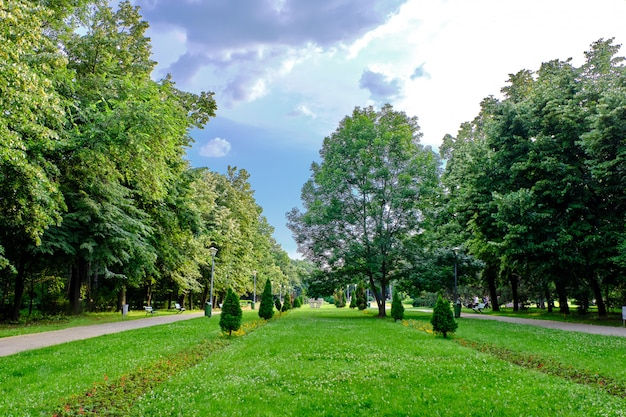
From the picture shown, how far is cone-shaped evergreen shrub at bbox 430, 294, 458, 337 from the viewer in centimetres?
1340

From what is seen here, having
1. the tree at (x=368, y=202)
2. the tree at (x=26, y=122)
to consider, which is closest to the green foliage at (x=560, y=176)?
the tree at (x=368, y=202)

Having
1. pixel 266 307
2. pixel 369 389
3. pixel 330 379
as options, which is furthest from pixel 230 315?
pixel 369 389

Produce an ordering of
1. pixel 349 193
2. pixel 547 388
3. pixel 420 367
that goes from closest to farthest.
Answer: pixel 547 388 < pixel 420 367 < pixel 349 193

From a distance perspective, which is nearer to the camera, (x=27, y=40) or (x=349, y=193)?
(x=27, y=40)

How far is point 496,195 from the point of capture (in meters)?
19.2

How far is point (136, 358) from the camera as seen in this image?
8883mm

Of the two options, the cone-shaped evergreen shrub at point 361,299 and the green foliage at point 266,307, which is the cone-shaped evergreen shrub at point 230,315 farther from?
the cone-shaped evergreen shrub at point 361,299

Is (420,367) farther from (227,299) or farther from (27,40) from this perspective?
(27,40)

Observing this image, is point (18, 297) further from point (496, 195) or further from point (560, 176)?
point (560, 176)

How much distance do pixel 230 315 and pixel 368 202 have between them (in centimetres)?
1442

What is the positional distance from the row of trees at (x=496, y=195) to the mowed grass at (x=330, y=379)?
8920 millimetres

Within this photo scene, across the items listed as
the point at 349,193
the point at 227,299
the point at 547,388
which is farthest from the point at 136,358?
the point at 349,193

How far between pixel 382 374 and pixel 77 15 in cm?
2032

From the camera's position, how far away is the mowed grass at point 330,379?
17.6 ft
